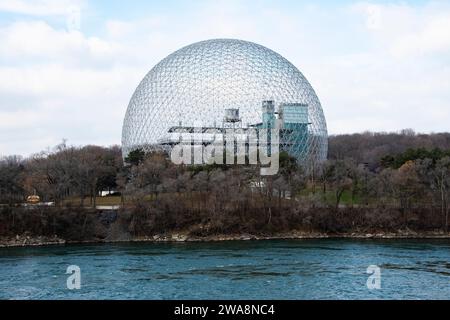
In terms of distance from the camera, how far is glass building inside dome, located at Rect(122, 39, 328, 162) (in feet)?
216

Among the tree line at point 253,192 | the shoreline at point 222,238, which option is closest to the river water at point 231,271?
the shoreline at point 222,238

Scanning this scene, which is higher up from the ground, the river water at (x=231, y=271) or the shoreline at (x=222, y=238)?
the shoreline at (x=222, y=238)

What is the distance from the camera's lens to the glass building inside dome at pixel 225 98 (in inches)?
2591

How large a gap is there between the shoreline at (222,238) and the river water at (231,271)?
9.77 feet

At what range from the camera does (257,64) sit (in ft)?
230

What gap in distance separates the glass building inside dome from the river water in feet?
86.3

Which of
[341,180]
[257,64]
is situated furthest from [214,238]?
[257,64]

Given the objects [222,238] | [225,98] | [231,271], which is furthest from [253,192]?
[231,271]

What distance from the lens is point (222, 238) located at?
150 feet

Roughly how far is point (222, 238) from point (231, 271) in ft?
55.7

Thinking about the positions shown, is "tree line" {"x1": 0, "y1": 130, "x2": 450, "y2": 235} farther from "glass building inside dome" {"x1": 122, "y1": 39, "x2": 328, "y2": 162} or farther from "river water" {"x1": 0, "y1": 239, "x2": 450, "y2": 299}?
"glass building inside dome" {"x1": 122, "y1": 39, "x2": 328, "y2": 162}

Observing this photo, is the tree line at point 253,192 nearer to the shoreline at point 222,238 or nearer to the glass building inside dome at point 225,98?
the shoreline at point 222,238
